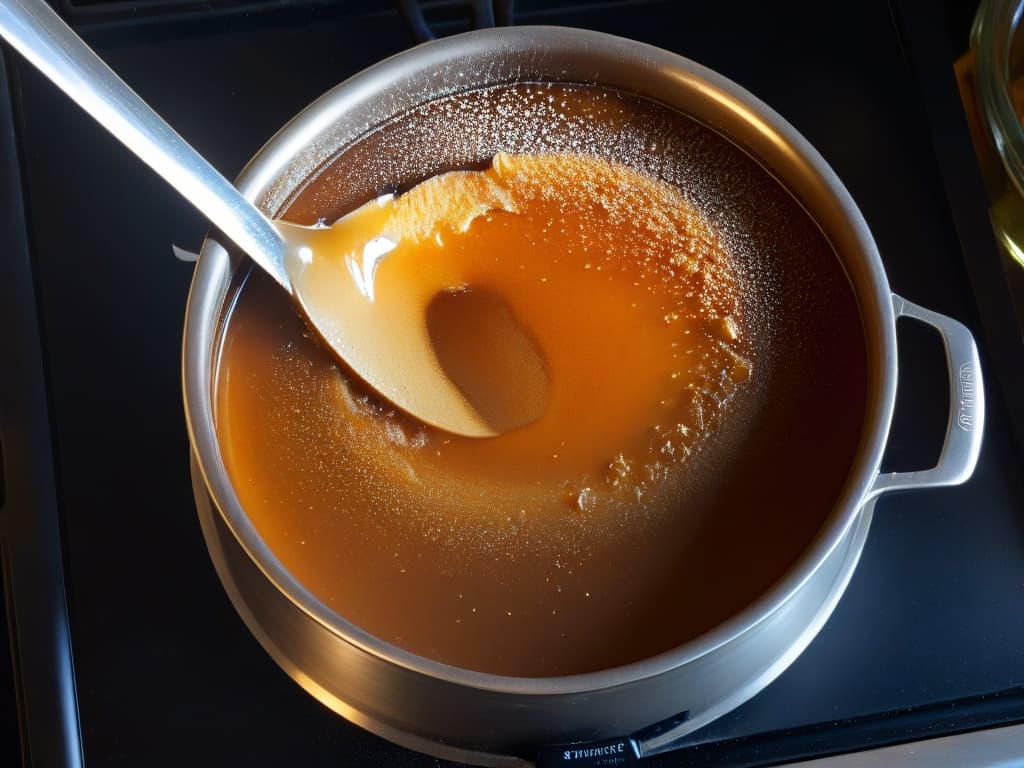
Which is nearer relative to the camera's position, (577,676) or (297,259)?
(577,676)

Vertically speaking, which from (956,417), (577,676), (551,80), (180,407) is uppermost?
(551,80)

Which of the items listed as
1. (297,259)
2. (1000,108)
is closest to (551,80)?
(297,259)

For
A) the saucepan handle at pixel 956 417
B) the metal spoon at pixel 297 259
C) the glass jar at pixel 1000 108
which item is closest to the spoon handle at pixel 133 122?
the metal spoon at pixel 297 259

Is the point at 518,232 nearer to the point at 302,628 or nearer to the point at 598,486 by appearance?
the point at 598,486

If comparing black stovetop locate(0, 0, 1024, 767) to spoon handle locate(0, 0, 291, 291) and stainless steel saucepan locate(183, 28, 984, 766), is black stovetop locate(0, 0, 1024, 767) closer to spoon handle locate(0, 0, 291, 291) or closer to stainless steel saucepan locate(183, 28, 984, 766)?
stainless steel saucepan locate(183, 28, 984, 766)

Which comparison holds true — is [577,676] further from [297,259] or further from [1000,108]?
[1000,108]

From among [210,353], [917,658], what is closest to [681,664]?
[917,658]
